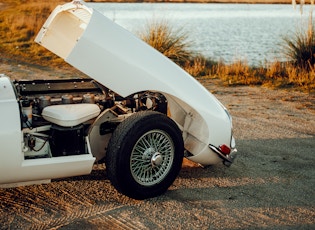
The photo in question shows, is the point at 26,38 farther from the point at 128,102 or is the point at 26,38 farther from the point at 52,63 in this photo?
the point at 128,102

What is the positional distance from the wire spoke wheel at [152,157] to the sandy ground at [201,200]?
0.24 m

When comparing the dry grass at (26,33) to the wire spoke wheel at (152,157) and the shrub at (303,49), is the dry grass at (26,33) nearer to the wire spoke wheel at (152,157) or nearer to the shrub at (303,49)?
the shrub at (303,49)

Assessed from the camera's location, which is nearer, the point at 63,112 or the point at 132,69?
the point at 63,112

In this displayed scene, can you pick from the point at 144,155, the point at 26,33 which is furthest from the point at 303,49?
the point at 26,33

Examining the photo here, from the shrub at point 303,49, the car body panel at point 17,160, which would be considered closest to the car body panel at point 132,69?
the car body panel at point 17,160

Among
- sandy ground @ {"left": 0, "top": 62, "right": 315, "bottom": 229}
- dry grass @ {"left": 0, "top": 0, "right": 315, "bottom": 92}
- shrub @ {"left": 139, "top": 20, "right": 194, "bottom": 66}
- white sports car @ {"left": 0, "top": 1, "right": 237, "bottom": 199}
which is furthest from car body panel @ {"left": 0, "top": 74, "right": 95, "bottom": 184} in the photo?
shrub @ {"left": 139, "top": 20, "right": 194, "bottom": 66}

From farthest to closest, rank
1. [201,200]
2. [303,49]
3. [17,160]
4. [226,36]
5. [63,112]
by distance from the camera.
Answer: [226,36], [303,49], [201,200], [63,112], [17,160]

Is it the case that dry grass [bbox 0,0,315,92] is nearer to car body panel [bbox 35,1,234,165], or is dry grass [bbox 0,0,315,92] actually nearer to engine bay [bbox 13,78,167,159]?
car body panel [bbox 35,1,234,165]

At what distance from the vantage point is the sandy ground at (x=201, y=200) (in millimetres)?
4617

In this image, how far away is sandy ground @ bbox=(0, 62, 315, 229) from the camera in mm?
4617

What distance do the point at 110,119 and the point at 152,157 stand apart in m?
0.59

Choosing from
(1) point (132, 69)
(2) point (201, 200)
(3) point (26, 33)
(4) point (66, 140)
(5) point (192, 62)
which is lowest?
(2) point (201, 200)

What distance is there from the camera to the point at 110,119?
5199mm

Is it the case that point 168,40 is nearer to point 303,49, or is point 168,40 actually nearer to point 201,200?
point 303,49
